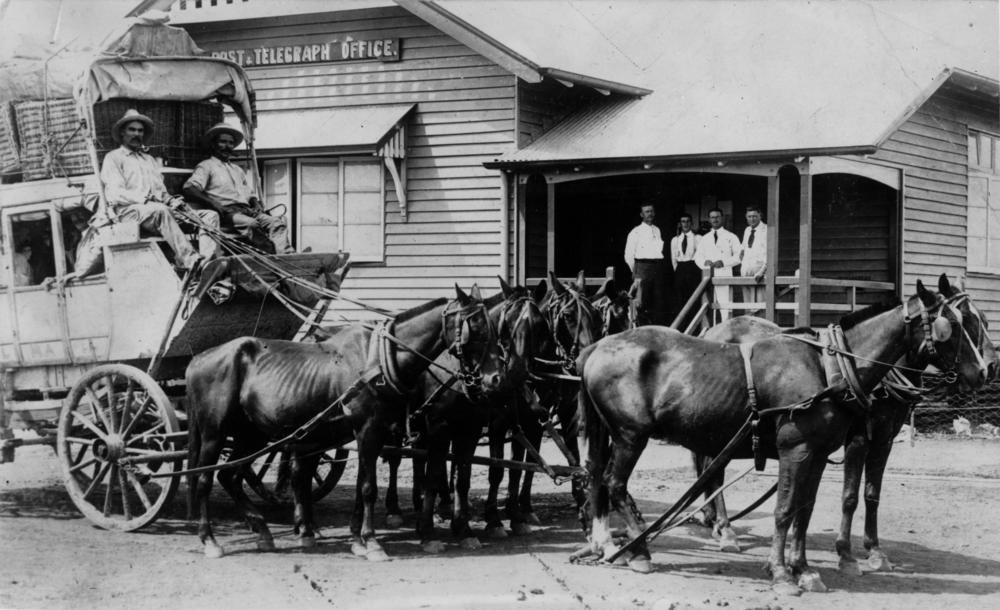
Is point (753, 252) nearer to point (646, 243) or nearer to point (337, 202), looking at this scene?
point (646, 243)

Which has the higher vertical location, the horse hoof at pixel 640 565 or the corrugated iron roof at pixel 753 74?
the corrugated iron roof at pixel 753 74

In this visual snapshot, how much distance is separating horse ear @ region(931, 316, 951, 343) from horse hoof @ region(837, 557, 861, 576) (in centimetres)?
188

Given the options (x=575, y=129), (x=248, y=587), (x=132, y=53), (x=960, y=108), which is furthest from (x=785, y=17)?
(x=248, y=587)

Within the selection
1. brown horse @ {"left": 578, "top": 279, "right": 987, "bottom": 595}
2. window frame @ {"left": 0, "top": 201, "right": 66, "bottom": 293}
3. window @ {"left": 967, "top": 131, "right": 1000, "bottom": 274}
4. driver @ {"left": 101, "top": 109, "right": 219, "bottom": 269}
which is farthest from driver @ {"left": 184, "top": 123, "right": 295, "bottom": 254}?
window @ {"left": 967, "top": 131, "right": 1000, "bottom": 274}

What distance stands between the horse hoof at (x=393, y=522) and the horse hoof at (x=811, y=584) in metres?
3.93

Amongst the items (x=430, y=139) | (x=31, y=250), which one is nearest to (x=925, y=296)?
(x=31, y=250)

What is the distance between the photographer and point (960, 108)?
1856 cm

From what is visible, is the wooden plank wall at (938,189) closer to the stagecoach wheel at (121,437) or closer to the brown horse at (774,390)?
the brown horse at (774,390)

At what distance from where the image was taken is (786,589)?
24.3 feet

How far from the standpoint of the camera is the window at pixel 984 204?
19.0 meters

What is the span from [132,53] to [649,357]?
6354mm

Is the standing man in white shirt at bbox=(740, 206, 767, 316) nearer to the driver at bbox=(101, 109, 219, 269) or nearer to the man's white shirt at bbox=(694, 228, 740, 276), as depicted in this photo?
the man's white shirt at bbox=(694, 228, 740, 276)

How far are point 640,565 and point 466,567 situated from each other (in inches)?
50.7

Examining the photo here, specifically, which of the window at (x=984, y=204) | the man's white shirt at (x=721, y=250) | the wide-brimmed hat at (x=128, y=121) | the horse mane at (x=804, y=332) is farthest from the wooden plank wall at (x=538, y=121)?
the horse mane at (x=804, y=332)
